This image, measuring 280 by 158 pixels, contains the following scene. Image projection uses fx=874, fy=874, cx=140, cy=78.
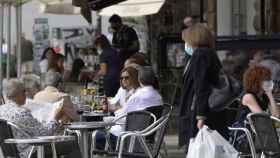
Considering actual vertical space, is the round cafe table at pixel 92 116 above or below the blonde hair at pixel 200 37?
below

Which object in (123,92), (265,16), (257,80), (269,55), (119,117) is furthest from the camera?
(265,16)

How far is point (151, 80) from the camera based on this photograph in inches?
363

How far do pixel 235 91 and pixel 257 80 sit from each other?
2.64ft

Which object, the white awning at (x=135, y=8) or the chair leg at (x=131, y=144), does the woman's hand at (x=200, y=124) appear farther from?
the white awning at (x=135, y=8)

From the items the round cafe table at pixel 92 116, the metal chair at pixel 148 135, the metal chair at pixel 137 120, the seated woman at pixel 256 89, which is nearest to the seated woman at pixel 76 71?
the round cafe table at pixel 92 116

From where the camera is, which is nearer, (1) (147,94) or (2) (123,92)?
(1) (147,94)

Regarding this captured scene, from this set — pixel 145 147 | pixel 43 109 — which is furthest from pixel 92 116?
pixel 145 147

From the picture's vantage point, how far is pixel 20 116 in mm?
7762

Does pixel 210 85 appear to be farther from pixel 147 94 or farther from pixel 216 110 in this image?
pixel 147 94

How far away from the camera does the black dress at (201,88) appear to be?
743 cm

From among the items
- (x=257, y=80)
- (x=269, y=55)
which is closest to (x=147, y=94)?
(x=257, y=80)

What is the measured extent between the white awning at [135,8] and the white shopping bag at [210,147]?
6964 millimetres

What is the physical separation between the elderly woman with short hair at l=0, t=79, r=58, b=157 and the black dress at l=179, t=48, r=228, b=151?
4.21ft

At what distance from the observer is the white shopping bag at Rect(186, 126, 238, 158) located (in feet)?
23.7
